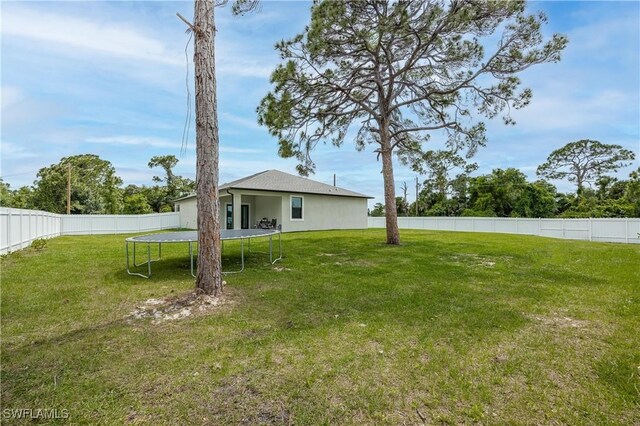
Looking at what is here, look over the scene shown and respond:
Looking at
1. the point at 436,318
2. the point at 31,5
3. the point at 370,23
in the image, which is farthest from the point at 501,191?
the point at 31,5

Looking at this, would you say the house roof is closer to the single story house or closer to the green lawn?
the single story house

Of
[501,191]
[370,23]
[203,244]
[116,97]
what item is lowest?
[203,244]

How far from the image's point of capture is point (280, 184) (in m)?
19.2

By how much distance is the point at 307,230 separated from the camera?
1942 centimetres

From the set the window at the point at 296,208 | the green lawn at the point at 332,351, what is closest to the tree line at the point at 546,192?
the window at the point at 296,208

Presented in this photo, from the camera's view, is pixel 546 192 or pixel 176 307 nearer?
pixel 176 307

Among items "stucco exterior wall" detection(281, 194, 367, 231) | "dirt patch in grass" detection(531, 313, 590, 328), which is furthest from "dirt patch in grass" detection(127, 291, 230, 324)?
"stucco exterior wall" detection(281, 194, 367, 231)

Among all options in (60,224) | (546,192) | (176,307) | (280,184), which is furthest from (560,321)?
(546,192)

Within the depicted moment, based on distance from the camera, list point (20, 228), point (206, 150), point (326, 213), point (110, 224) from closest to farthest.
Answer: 1. point (206, 150)
2. point (20, 228)
3. point (110, 224)
4. point (326, 213)

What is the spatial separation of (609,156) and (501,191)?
605 inches

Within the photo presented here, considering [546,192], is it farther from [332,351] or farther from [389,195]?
[332,351]

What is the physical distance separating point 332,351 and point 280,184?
646 inches

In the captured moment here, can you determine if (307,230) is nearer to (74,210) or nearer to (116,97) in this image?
(116,97)

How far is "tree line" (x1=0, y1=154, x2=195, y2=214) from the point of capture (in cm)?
2489
